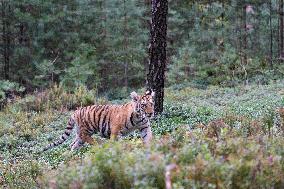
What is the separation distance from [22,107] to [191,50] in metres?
11.0

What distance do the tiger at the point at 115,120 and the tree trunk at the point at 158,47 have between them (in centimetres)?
261

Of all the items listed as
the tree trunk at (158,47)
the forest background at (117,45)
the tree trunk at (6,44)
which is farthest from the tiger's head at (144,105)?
the tree trunk at (6,44)

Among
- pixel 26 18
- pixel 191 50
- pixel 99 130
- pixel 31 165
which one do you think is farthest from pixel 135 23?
pixel 31 165

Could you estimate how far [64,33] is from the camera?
25547mm

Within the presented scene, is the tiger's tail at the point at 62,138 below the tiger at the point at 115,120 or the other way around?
below

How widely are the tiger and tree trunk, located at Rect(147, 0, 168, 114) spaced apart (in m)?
2.61

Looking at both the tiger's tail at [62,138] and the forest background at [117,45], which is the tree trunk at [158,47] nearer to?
the tiger's tail at [62,138]

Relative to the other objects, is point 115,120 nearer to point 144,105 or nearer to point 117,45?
point 144,105

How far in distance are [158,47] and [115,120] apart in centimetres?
337

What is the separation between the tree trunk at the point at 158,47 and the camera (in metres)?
12.3

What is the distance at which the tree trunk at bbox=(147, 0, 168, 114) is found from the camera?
40.3 feet

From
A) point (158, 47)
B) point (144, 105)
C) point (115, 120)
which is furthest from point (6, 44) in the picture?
point (144, 105)

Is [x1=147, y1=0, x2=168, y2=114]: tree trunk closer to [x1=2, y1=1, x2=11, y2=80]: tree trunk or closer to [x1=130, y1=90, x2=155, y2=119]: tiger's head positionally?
[x1=130, y1=90, x2=155, y2=119]: tiger's head

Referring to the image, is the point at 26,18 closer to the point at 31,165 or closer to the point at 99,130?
the point at 99,130
